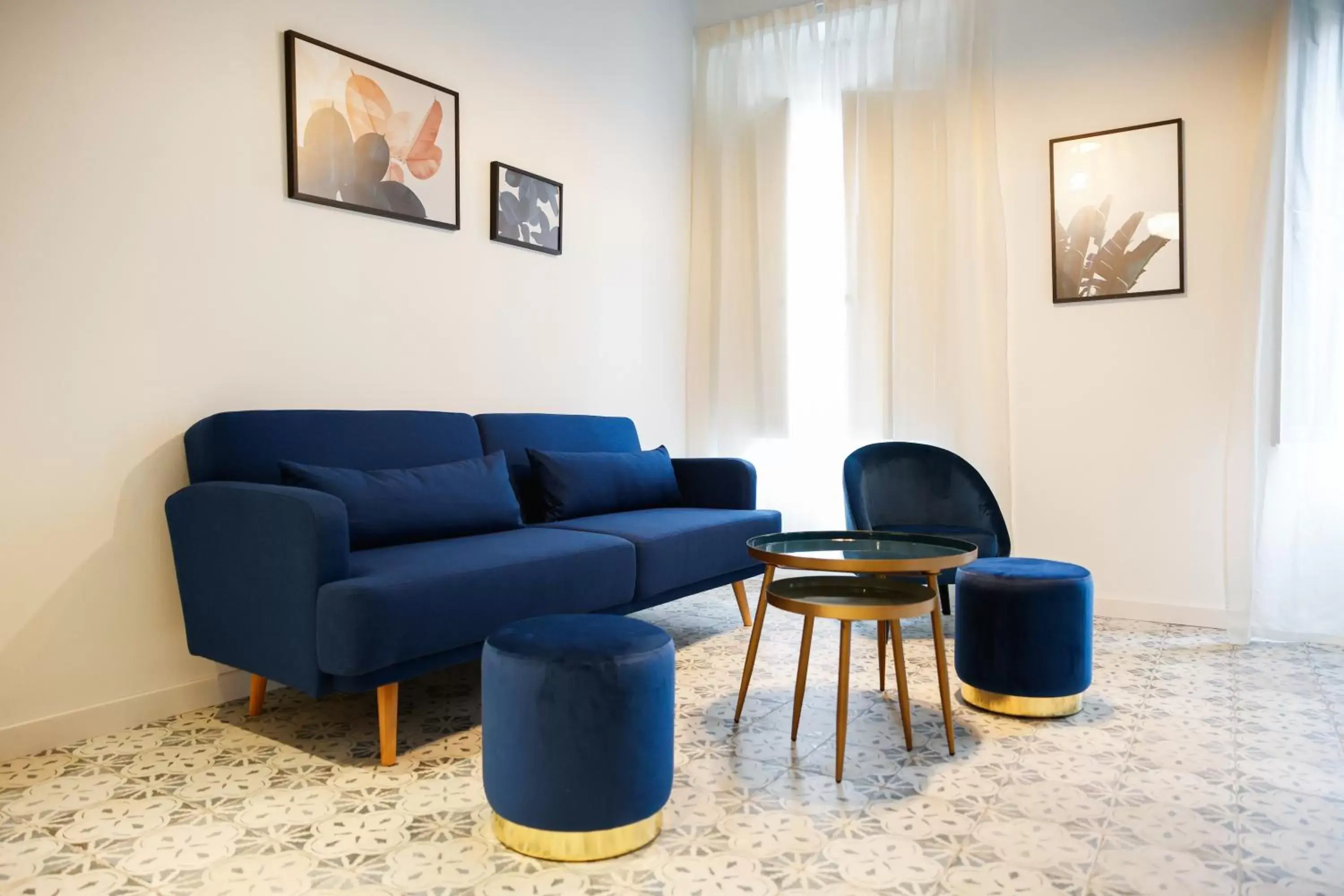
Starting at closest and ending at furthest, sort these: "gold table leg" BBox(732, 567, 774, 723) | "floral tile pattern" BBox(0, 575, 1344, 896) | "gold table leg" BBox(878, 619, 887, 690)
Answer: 1. "floral tile pattern" BBox(0, 575, 1344, 896)
2. "gold table leg" BBox(732, 567, 774, 723)
3. "gold table leg" BBox(878, 619, 887, 690)

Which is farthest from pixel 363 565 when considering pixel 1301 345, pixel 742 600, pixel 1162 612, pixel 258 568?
pixel 1301 345

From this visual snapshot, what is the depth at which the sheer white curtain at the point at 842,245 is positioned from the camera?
4133mm

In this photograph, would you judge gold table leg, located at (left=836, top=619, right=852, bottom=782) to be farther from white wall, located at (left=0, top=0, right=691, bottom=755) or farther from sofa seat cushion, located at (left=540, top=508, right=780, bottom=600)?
white wall, located at (left=0, top=0, right=691, bottom=755)

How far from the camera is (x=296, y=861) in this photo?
168 centimetres

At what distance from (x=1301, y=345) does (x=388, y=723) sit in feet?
11.5

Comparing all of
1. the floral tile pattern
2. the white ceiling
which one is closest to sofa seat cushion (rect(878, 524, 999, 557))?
the floral tile pattern

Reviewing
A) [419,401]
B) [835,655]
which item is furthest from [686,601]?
[419,401]

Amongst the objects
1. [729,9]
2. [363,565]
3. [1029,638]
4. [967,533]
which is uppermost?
[729,9]

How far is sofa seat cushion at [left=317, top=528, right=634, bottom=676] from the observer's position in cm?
204

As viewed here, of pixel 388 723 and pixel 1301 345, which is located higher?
pixel 1301 345

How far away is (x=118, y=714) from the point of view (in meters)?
2.43

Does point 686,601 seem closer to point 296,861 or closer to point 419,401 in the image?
point 419,401

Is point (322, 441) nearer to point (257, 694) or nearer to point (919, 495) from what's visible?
point (257, 694)

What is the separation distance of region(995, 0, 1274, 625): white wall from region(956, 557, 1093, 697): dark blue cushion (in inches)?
60.5
